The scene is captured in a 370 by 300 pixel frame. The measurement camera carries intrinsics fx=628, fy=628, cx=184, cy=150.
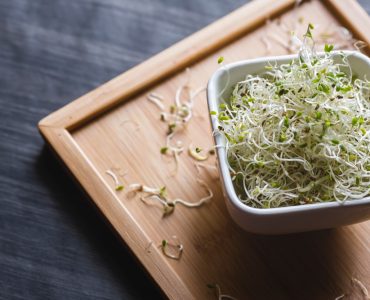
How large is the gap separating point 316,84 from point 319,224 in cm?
24

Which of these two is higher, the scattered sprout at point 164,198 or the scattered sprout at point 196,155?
the scattered sprout at point 196,155

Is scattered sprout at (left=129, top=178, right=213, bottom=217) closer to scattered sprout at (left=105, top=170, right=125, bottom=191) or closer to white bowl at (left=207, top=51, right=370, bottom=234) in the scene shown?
scattered sprout at (left=105, top=170, right=125, bottom=191)

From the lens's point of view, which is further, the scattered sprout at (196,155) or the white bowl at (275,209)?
the scattered sprout at (196,155)

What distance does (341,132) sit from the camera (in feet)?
3.59

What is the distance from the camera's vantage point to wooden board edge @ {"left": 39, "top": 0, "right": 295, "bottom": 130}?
1.30 m

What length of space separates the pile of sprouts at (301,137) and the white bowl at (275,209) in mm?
24

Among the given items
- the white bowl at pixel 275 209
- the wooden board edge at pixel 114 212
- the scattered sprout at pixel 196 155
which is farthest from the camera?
the scattered sprout at pixel 196 155

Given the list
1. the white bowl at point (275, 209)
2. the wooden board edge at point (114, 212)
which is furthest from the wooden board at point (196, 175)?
the white bowl at point (275, 209)

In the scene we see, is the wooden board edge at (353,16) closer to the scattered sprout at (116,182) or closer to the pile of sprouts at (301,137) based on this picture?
the pile of sprouts at (301,137)

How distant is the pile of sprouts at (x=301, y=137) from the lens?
3.49 feet

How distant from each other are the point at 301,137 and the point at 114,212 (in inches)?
15.3

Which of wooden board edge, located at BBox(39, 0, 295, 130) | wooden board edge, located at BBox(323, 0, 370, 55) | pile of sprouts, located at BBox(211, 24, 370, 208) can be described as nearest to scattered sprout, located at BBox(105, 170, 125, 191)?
wooden board edge, located at BBox(39, 0, 295, 130)

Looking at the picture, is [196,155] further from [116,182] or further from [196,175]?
[116,182]

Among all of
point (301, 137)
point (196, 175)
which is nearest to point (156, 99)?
point (196, 175)
